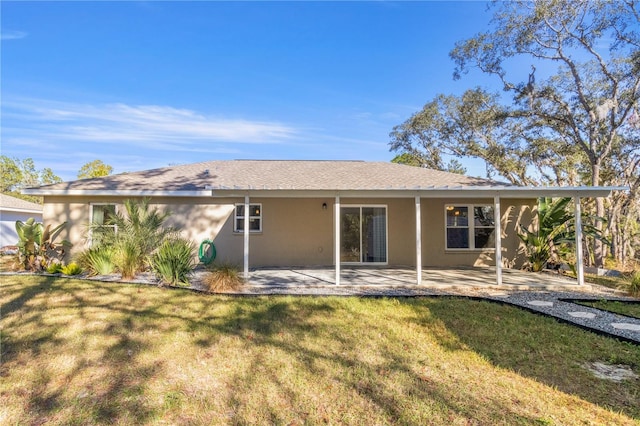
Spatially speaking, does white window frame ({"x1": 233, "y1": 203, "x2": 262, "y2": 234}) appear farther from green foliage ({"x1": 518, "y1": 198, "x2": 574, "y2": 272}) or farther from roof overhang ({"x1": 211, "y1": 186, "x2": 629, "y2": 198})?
green foliage ({"x1": 518, "y1": 198, "x2": 574, "y2": 272})

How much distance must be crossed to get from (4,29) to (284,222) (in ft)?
30.6

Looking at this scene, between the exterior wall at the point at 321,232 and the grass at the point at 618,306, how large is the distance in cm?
498

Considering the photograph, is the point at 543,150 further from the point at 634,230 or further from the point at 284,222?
the point at 284,222

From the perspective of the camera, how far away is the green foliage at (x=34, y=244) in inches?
387

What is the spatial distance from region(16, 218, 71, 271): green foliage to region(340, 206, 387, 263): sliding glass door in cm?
898

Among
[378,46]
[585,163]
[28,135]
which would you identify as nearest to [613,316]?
[378,46]

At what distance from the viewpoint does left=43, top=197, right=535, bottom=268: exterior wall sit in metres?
11.8

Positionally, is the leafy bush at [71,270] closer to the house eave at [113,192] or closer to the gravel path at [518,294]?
the gravel path at [518,294]

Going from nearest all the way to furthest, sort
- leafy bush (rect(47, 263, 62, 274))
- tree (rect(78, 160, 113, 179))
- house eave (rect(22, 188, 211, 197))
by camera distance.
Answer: leafy bush (rect(47, 263, 62, 274)), house eave (rect(22, 188, 211, 197)), tree (rect(78, 160, 113, 179))

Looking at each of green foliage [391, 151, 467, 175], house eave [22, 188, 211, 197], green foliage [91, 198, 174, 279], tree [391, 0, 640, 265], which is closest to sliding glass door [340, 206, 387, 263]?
house eave [22, 188, 211, 197]

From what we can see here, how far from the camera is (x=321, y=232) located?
12281 millimetres

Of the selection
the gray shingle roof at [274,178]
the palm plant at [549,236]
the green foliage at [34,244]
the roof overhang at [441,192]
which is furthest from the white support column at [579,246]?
the green foliage at [34,244]

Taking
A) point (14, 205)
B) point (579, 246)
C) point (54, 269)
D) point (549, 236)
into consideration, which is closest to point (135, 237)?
point (54, 269)

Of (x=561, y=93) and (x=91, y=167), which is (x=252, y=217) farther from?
(x=91, y=167)
